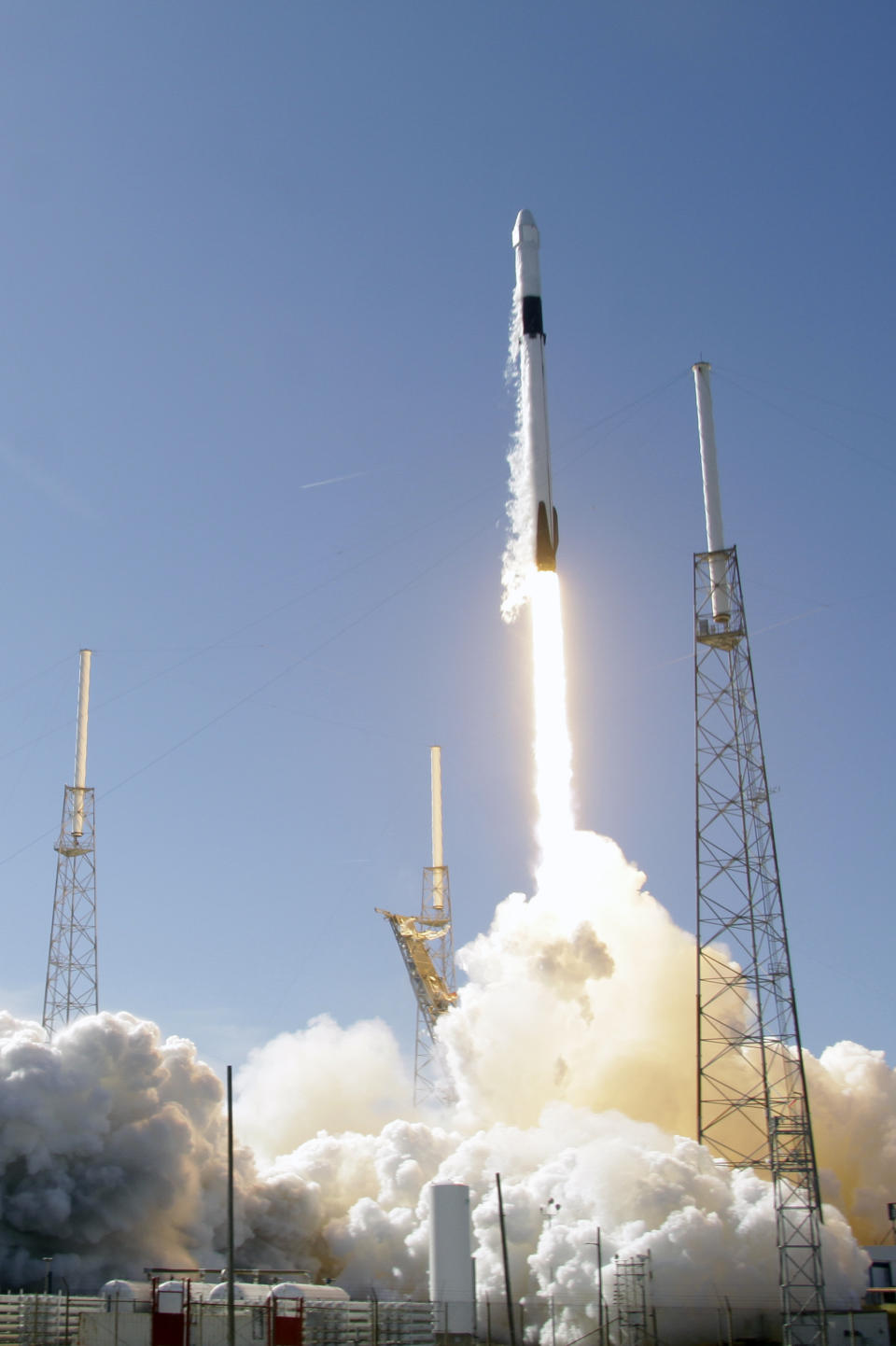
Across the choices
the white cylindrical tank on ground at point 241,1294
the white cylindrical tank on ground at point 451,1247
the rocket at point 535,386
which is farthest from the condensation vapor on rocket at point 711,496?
the white cylindrical tank on ground at point 241,1294

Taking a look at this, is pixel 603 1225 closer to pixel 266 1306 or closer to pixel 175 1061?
pixel 266 1306

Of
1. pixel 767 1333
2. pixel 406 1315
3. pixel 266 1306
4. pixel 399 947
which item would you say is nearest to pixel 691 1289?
pixel 767 1333

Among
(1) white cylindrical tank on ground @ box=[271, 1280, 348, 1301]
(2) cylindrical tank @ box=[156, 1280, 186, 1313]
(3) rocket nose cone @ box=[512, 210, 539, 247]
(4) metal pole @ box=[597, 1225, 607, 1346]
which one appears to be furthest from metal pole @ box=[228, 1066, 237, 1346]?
(3) rocket nose cone @ box=[512, 210, 539, 247]

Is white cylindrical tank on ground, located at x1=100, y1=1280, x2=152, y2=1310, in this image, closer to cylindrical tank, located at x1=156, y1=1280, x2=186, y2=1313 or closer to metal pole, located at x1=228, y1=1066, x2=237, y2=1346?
cylindrical tank, located at x1=156, y1=1280, x2=186, y2=1313

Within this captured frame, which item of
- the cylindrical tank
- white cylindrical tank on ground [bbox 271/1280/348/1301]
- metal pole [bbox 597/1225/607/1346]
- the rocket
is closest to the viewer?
metal pole [bbox 597/1225/607/1346]

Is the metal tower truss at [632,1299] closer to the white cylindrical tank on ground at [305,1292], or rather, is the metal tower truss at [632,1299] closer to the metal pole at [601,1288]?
the metal pole at [601,1288]

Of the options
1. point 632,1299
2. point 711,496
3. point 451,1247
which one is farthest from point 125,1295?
point 711,496

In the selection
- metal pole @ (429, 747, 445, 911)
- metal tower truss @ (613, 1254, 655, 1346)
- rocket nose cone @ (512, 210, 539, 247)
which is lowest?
metal tower truss @ (613, 1254, 655, 1346)

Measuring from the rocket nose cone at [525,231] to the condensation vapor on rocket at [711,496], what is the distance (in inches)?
297

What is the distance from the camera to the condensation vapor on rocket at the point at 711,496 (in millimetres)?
49375

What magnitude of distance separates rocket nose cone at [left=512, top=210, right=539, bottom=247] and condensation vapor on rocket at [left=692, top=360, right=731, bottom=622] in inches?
297

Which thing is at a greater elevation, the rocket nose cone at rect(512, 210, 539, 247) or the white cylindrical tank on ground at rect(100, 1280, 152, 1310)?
the rocket nose cone at rect(512, 210, 539, 247)

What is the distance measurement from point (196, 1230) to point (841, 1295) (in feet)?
75.2

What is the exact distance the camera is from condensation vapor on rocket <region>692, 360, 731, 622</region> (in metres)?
49.4
